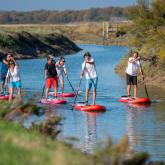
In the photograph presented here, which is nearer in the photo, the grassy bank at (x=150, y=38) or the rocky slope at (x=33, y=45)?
the grassy bank at (x=150, y=38)

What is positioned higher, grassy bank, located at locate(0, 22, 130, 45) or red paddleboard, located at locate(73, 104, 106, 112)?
red paddleboard, located at locate(73, 104, 106, 112)

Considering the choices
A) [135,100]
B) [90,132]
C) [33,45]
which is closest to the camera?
[90,132]

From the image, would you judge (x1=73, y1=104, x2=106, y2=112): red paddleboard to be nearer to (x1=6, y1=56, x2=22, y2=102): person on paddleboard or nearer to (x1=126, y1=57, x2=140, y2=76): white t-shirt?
(x1=6, y1=56, x2=22, y2=102): person on paddleboard

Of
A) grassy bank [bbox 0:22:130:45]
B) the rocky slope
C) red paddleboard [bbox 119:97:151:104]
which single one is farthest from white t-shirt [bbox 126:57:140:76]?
grassy bank [bbox 0:22:130:45]

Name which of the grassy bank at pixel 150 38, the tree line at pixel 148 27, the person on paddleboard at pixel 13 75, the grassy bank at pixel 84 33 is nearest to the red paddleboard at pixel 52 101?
the person on paddleboard at pixel 13 75

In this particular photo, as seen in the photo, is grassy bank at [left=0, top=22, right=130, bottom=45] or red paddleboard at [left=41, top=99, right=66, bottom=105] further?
grassy bank at [left=0, top=22, right=130, bottom=45]

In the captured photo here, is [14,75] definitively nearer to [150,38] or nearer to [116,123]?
[116,123]

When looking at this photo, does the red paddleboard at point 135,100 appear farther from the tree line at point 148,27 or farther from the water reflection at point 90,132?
the tree line at point 148,27

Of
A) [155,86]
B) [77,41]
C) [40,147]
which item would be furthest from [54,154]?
[77,41]

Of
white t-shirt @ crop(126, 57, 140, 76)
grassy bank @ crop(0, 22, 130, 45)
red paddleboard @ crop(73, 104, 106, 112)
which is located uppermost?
white t-shirt @ crop(126, 57, 140, 76)

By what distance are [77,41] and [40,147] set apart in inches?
4275

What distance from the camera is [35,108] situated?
14953 mm

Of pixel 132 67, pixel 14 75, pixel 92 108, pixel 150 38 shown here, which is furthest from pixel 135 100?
pixel 150 38

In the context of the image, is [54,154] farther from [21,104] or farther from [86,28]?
[86,28]
